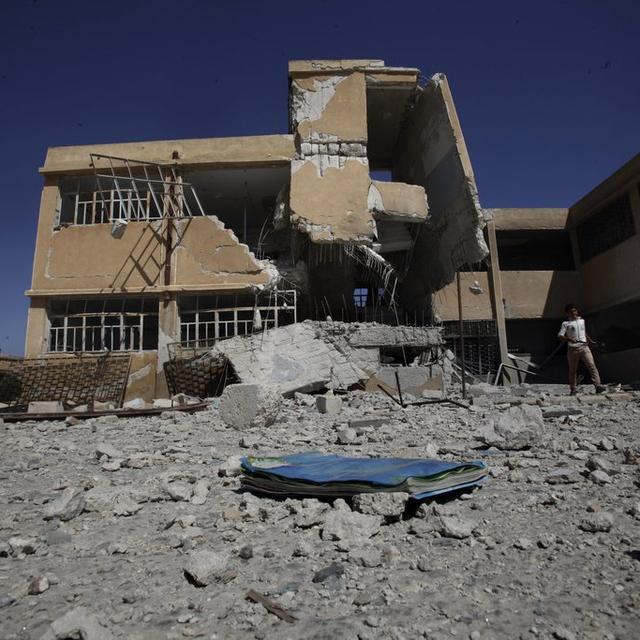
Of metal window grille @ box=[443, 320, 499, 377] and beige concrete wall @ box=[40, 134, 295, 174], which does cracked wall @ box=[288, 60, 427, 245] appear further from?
metal window grille @ box=[443, 320, 499, 377]

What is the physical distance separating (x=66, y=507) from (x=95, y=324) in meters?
9.72

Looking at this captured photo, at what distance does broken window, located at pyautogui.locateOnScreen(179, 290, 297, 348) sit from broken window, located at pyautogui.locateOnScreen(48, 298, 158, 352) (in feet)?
3.08

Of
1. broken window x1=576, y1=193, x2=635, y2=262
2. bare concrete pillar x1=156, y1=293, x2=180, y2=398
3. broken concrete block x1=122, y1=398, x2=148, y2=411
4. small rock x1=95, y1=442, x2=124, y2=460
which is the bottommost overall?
small rock x1=95, y1=442, x2=124, y2=460

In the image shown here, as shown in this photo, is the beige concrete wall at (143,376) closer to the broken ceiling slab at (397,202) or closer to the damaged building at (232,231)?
the damaged building at (232,231)

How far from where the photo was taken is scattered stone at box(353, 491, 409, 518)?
2.25 meters

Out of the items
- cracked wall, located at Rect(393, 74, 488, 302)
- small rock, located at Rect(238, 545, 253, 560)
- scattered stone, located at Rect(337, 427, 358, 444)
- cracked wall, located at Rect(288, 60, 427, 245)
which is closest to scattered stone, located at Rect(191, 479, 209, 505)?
small rock, located at Rect(238, 545, 253, 560)

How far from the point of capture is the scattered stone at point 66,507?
254cm

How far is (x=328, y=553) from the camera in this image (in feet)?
6.67

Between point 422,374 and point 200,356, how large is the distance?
4.70 m

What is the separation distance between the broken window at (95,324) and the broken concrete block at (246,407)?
6.05m

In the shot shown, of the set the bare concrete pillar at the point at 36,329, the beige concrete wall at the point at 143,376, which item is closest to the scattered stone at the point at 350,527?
the beige concrete wall at the point at 143,376

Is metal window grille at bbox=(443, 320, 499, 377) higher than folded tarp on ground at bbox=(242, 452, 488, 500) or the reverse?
higher

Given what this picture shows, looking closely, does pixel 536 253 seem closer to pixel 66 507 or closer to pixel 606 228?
pixel 606 228

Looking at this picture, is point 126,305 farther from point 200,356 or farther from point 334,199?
point 334,199
